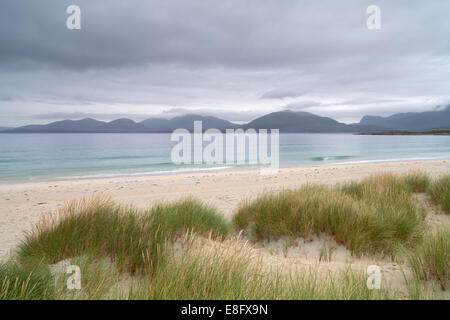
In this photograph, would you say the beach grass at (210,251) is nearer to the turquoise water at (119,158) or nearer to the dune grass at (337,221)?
the dune grass at (337,221)

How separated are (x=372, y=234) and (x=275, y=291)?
304 cm

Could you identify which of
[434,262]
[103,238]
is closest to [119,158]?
[103,238]

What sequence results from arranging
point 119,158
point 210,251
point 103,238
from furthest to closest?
point 119,158 → point 103,238 → point 210,251

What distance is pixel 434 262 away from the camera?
3193 mm

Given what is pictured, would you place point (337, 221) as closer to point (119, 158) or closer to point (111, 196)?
point (111, 196)

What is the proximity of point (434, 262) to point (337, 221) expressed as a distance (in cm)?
185

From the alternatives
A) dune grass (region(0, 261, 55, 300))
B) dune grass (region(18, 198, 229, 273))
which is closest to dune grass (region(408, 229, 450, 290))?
dune grass (region(18, 198, 229, 273))

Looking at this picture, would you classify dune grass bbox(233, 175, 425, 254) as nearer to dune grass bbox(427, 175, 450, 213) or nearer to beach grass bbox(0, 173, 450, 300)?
beach grass bbox(0, 173, 450, 300)

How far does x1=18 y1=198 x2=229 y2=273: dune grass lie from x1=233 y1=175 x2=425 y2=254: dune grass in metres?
1.77

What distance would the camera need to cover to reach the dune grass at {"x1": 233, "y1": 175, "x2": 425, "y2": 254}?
4.68 metres

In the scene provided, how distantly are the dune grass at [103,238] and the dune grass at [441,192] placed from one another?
6.70 m

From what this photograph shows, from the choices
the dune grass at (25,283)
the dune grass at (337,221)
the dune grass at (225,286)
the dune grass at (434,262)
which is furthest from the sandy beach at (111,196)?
the dune grass at (434,262)

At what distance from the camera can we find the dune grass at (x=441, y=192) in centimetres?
700
